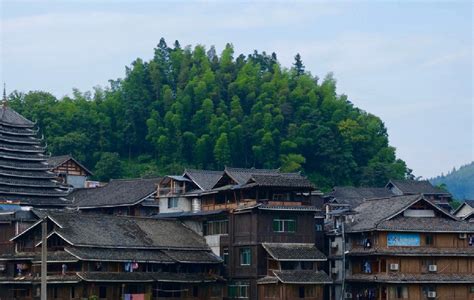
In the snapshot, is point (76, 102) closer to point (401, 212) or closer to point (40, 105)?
point (40, 105)

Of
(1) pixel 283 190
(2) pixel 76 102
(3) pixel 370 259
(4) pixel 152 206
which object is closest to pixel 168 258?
(1) pixel 283 190

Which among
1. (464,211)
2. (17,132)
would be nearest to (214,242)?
(17,132)

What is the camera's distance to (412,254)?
68375mm

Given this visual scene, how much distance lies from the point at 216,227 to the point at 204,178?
27.2 feet

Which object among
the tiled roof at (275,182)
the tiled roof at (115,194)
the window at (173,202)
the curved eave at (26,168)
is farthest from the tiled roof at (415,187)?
the curved eave at (26,168)

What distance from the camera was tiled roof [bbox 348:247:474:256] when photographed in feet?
223

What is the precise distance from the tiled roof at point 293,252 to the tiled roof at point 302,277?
34.7 inches

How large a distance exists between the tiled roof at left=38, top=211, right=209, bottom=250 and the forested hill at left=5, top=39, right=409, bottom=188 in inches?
1859

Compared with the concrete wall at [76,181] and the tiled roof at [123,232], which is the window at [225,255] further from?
the concrete wall at [76,181]

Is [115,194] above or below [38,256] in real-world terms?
above

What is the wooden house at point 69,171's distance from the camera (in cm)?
10638

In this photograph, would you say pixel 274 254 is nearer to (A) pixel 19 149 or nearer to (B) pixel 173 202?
(B) pixel 173 202

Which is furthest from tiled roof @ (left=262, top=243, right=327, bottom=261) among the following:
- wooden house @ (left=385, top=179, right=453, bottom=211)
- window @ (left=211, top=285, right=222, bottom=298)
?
wooden house @ (left=385, top=179, right=453, bottom=211)

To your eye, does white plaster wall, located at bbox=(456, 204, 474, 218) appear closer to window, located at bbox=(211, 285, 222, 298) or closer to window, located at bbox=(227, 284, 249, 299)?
window, located at bbox=(227, 284, 249, 299)
